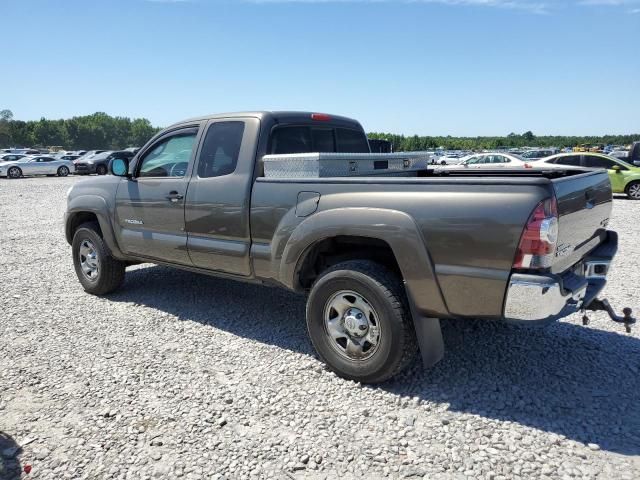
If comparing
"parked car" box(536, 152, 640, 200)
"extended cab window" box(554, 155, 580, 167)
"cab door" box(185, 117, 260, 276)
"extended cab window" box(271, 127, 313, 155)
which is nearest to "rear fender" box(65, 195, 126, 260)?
"cab door" box(185, 117, 260, 276)

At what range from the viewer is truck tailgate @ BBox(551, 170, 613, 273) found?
292 cm

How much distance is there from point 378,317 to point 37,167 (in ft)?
111

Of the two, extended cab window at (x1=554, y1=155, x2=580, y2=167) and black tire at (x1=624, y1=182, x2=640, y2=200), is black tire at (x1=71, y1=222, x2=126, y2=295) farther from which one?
black tire at (x1=624, y1=182, x2=640, y2=200)

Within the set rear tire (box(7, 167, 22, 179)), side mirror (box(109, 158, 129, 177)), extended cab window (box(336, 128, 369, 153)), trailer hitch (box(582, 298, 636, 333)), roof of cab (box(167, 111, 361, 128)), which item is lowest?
rear tire (box(7, 167, 22, 179))

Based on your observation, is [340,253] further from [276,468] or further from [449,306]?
[276,468]

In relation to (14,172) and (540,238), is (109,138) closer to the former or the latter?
(14,172)

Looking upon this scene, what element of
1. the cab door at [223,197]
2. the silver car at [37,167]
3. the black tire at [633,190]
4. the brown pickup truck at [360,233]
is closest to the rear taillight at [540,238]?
the brown pickup truck at [360,233]

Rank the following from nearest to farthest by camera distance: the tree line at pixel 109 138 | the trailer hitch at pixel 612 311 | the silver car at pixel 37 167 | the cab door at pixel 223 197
Result: the trailer hitch at pixel 612 311, the cab door at pixel 223 197, the silver car at pixel 37 167, the tree line at pixel 109 138

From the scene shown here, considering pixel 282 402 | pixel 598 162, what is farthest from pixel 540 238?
pixel 598 162

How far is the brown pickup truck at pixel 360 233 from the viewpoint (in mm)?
2805

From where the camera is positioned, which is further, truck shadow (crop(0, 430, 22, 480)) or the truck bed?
the truck bed

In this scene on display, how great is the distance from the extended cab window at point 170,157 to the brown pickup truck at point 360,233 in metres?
0.02

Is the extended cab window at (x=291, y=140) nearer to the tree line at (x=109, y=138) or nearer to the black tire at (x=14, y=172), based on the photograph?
the black tire at (x=14, y=172)

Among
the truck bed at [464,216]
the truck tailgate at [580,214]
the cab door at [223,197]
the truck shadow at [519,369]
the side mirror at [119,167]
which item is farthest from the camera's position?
the side mirror at [119,167]
